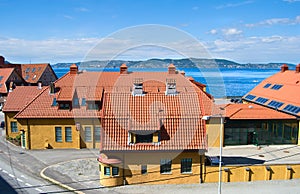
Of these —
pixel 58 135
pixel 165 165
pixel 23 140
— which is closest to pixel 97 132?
pixel 58 135

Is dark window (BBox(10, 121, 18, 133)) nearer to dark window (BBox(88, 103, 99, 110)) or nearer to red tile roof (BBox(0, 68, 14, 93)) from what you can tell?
dark window (BBox(88, 103, 99, 110))

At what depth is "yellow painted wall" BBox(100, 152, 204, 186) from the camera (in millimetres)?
23500

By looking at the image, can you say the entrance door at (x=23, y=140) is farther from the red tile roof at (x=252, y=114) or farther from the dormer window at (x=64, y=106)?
the red tile roof at (x=252, y=114)

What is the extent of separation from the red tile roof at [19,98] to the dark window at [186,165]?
2271cm

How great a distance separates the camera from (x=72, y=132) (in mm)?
32656

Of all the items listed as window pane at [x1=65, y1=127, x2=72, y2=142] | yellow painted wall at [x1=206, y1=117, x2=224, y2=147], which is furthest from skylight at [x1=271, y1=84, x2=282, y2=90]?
window pane at [x1=65, y1=127, x2=72, y2=142]

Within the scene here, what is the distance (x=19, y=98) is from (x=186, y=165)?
24420 mm

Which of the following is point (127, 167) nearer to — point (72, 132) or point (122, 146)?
point (122, 146)

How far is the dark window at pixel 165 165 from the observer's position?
932 inches

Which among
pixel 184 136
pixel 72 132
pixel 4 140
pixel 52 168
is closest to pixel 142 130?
pixel 184 136

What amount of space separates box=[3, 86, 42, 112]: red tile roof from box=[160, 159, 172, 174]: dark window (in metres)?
21.4

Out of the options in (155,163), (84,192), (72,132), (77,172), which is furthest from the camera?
(72,132)

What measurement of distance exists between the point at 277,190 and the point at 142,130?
38.7 feet

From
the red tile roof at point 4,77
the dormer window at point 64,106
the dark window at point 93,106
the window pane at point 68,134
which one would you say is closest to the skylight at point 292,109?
the dark window at point 93,106
